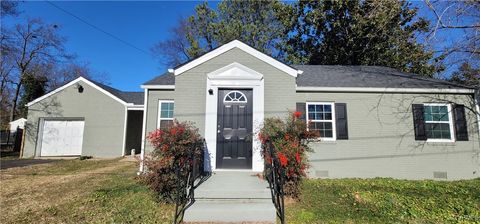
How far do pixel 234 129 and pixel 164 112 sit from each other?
2.84 m

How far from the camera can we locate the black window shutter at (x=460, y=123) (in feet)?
27.3

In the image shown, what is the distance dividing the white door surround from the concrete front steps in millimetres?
1064

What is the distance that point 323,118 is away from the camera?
854 cm

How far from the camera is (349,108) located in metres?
8.53

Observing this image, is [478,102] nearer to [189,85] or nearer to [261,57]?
[261,57]

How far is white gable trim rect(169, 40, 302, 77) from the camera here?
25.9ft

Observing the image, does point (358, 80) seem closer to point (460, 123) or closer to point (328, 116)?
point (328, 116)

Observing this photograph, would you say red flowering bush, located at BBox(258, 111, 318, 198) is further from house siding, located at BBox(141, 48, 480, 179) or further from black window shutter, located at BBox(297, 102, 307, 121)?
house siding, located at BBox(141, 48, 480, 179)

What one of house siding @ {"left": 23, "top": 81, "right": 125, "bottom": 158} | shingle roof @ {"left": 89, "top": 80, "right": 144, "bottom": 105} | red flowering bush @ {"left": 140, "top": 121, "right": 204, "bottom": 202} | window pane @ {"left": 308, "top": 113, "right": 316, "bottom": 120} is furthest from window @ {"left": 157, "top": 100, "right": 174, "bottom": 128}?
shingle roof @ {"left": 89, "top": 80, "right": 144, "bottom": 105}

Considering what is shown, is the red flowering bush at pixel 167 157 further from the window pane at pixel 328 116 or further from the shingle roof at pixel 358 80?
the window pane at pixel 328 116

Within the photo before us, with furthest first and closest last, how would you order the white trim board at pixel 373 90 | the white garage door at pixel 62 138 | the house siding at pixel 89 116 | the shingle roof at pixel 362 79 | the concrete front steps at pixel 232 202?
the white garage door at pixel 62 138
the house siding at pixel 89 116
the shingle roof at pixel 362 79
the white trim board at pixel 373 90
the concrete front steps at pixel 232 202

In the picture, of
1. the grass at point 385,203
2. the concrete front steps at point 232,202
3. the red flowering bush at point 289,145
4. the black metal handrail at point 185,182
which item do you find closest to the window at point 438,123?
the grass at point 385,203

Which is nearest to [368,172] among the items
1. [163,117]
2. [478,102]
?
[478,102]

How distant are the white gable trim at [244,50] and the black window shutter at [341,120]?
6.35 feet
